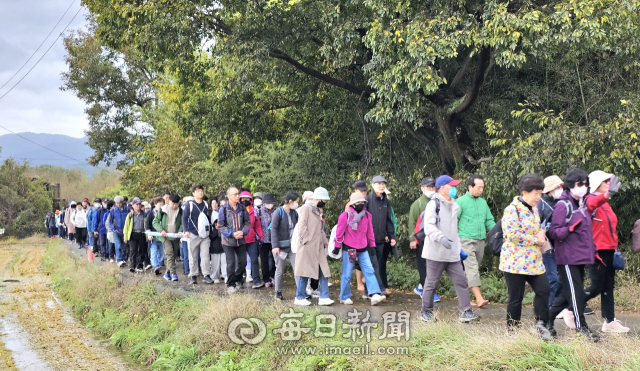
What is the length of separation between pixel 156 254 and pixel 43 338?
147 inches

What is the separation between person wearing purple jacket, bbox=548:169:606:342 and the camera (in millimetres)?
6363

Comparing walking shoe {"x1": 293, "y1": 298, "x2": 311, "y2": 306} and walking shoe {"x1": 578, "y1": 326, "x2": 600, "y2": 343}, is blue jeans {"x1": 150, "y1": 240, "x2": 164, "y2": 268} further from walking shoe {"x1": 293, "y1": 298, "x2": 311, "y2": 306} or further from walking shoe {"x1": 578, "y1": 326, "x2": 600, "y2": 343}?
walking shoe {"x1": 578, "y1": 326, "x2": 600, "y2": 343}

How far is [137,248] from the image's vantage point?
50.2ft

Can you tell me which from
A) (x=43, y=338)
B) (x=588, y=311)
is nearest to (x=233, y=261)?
(x=43, y=338)

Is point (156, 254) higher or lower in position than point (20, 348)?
higher

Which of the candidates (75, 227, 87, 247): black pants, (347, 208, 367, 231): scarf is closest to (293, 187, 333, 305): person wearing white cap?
(347, 208, 367, 231): scarf

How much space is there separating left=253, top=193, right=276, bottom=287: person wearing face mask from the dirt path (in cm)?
334

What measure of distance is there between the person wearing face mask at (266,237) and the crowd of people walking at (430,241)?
0.02 m

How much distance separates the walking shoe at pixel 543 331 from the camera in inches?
240

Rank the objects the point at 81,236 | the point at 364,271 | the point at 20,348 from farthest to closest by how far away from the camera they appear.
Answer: the point at 81,236, the point at 20,348, the point at 364,271

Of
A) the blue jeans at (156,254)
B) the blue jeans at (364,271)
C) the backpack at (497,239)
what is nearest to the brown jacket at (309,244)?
the blue jeans at (364,271)

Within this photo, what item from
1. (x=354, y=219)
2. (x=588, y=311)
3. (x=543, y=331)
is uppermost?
(x=354, y=219)

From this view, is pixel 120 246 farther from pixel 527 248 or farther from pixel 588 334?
pixel 588 334

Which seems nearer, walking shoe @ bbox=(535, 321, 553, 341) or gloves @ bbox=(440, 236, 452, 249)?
walking shoe @ bbox=(535, 321, 553, 341)
